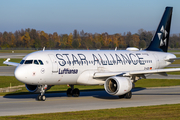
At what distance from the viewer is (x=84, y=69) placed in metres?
28.2

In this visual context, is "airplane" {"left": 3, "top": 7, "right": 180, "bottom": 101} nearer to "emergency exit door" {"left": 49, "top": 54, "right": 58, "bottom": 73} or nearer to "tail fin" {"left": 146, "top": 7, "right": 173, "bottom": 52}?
"emergency exit door" {"left": 49, "top": 54, "right": 58, "bottom": 73}

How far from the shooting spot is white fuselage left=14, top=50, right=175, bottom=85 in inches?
995

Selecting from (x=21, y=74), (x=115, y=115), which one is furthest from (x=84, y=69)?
(x=115, y=115)

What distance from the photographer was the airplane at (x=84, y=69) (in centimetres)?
2550

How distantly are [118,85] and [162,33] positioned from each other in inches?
523

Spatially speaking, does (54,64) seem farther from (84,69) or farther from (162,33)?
(162,33)

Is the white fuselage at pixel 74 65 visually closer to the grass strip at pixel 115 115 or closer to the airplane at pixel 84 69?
the airplane at pixel 84 69

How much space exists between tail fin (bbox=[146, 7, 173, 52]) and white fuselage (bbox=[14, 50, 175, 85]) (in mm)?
2930

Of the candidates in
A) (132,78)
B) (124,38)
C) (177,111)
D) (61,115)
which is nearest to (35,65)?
(61,115)

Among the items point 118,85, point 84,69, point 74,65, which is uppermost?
point 74,65

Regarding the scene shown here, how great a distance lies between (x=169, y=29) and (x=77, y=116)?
22.3 m

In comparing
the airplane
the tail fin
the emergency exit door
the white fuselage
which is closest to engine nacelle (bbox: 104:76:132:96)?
the airplane

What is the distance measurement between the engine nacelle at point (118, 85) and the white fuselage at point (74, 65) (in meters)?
1.75

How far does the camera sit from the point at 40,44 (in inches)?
6245
